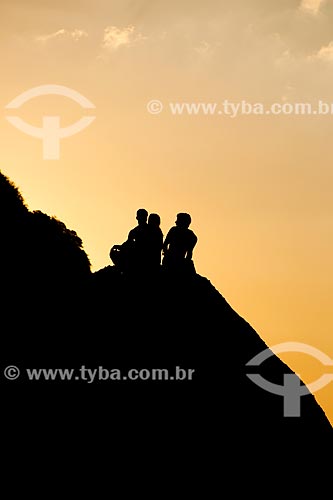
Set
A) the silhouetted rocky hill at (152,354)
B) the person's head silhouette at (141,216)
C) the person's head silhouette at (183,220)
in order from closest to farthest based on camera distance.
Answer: the silhouetted rocky hill at (152,354) < the person's head silhouette at (183,220) < the person's head silhouette at (141,216)

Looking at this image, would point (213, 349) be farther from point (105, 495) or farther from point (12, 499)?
point (12, 499)

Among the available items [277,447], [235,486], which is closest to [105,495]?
[235,486]

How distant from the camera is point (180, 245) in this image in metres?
Result: 24.6

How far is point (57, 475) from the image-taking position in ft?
66.0

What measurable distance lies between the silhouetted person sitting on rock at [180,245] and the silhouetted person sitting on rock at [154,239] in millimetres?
240

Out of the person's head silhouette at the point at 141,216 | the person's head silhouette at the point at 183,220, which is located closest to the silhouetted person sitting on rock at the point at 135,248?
the person's head silhouette at the point at 141,216

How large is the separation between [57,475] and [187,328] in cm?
698

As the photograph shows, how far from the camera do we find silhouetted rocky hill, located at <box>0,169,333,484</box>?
2183 centimetres

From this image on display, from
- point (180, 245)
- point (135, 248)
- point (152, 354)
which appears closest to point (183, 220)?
point (180, 245)

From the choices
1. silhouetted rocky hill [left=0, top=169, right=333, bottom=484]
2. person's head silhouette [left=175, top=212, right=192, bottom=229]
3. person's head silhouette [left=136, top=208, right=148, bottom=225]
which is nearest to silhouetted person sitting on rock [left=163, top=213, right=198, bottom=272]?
person's head silhouette [left=175, top=212, right=192, bottom=229]

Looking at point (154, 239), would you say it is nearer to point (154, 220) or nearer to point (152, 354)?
point (154, 220)

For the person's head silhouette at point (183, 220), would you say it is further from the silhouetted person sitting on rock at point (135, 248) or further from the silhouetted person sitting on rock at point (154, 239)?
the silhouetted person sitting on rock at point (135, 248)

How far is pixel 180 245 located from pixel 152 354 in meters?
3.91

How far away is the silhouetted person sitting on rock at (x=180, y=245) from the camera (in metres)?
24.3
